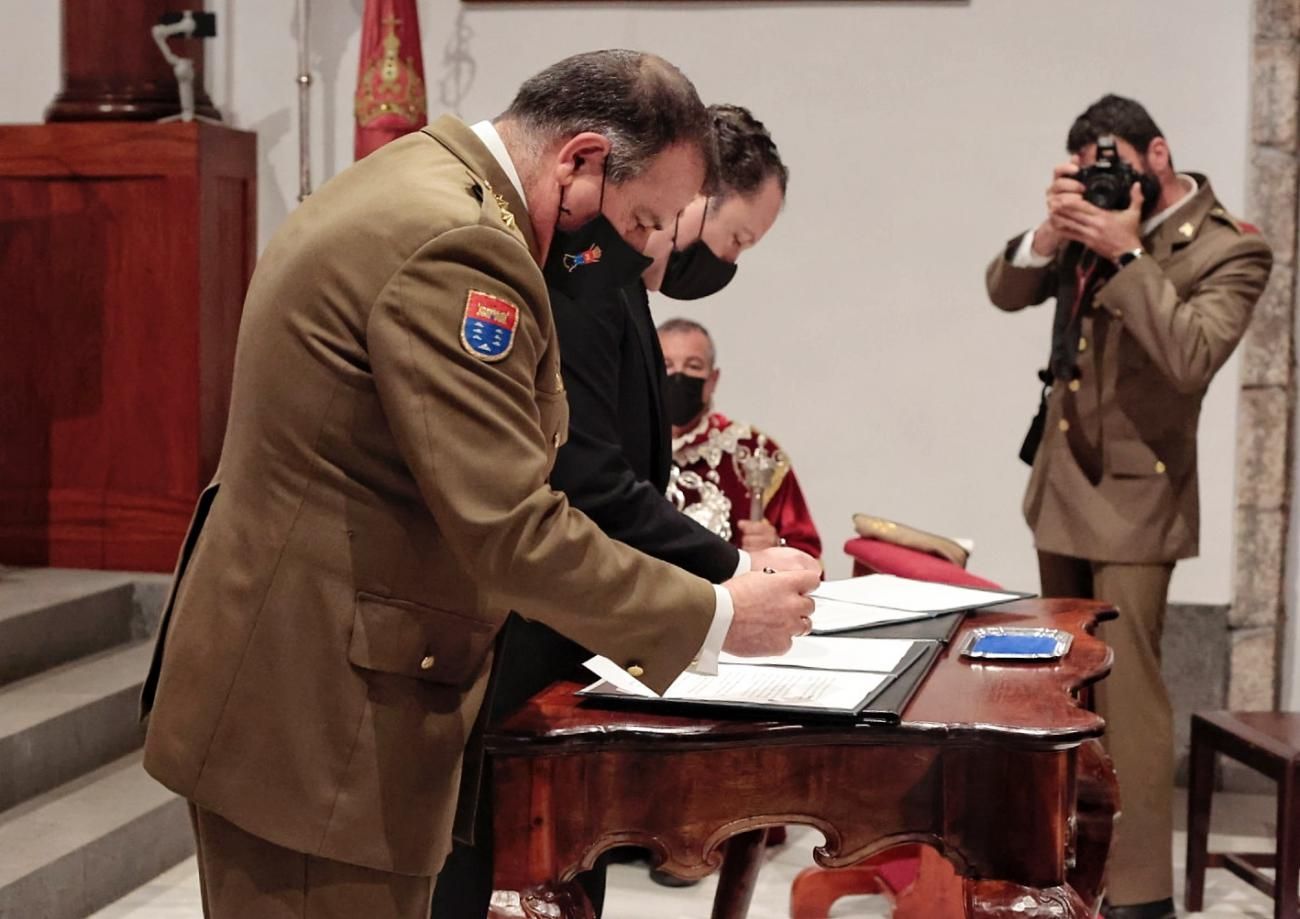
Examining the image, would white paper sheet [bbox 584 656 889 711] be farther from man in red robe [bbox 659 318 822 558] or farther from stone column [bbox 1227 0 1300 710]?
stone column [bbox 1227 0 1300 710]

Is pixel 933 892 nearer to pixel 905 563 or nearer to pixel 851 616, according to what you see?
pixel 905 563

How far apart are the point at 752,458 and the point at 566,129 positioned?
2.27 meters

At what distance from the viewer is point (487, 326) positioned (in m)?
1.56

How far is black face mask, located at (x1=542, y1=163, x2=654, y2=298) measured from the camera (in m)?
1.81

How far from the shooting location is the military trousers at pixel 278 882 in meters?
1.67

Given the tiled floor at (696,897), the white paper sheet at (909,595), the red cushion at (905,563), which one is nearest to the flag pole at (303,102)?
the tiled floor at (696,897)

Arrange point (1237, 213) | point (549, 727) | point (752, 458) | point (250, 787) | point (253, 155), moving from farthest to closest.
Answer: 1. point (253, 155)
2. point (1237, 213)
3. point (752, 458)
4. point (549, 727)
5. point (250, 787)

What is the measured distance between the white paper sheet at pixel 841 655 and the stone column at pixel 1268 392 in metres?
2.70

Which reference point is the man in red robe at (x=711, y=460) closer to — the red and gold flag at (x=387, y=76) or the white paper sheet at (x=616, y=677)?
the red and gold flag at (x=387, y=76)

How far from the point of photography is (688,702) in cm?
183

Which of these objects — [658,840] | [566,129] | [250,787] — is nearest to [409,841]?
[250,787]

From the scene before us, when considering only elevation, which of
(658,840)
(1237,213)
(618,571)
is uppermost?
(1237,213)

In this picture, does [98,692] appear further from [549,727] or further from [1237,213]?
[1237,213]

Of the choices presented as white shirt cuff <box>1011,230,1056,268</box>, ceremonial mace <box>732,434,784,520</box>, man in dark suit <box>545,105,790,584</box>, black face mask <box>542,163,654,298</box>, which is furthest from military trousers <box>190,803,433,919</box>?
white shirt cuff <box>1011,230,1056,268</box>
